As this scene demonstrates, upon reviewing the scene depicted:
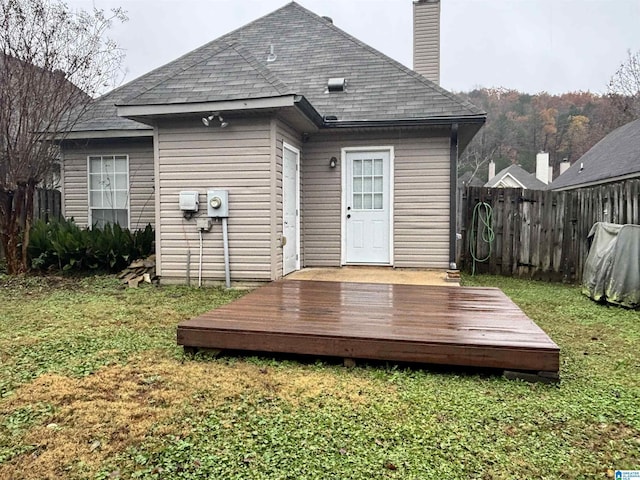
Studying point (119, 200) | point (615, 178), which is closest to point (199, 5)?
point (119, 200)

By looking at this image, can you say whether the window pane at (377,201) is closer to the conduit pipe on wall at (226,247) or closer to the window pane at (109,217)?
the conduit pipe on wall at (226,247)

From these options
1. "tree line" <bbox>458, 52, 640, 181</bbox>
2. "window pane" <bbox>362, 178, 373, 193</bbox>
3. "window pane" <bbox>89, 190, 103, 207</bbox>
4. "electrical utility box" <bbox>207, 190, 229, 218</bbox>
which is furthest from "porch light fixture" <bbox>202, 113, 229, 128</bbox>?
"tree line" <bbox>458, 52, 640, 181</bbox>

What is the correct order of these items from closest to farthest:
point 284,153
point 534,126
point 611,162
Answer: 1. point 284,153
2. point 611,162
3. point 534,126

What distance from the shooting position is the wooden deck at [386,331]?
9.78ft

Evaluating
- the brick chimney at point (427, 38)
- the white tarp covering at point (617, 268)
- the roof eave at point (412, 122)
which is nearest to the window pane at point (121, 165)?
the roof eave at point (412, 122)

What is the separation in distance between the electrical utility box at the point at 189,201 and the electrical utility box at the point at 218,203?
0.21 metres

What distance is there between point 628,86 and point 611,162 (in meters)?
8.55

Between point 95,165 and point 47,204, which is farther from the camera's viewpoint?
point 47,204

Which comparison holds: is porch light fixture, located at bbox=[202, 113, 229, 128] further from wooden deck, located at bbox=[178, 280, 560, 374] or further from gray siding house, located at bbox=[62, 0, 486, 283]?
wooden deck, located at bbox=[178, 280, 560, 374]

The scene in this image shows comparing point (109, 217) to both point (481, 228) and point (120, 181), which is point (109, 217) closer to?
point (120, 181)

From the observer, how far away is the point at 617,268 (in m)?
5.54

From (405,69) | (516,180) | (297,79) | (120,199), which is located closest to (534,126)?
(516,180)

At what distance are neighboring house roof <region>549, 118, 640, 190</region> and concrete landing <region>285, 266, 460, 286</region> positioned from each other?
732 cm

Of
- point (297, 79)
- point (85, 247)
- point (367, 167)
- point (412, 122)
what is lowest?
point (85, 247)
